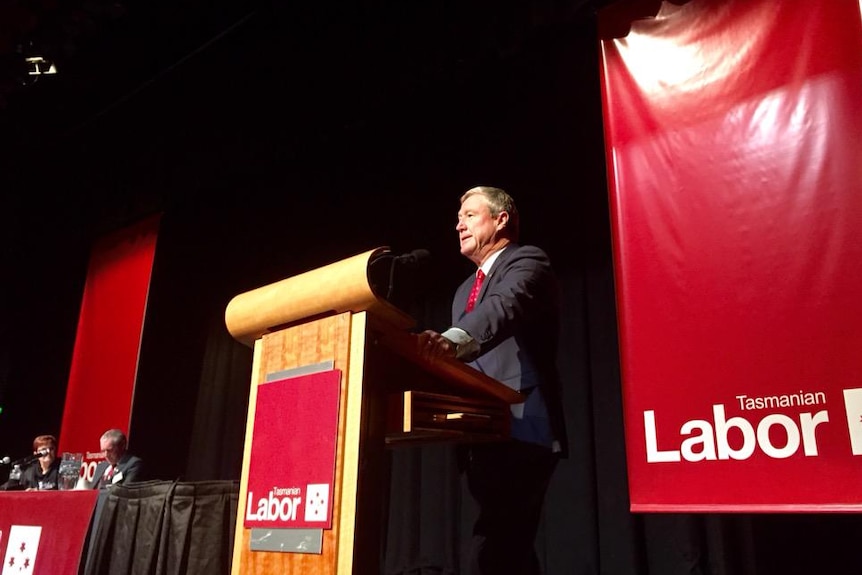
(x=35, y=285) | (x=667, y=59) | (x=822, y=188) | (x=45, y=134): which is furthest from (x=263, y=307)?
(x=35, y=285)

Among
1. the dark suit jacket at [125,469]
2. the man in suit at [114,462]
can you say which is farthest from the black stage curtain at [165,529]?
the man in suit at [114,462]

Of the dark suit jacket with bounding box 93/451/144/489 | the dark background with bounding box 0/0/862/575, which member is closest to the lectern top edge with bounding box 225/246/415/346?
the dark background with bounding box 0/0/862/575

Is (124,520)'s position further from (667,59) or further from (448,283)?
(667,59)

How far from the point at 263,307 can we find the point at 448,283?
8.57ft

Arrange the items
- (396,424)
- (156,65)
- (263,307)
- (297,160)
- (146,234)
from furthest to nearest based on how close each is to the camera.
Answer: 1. (146,234)
2. (156,65)
3. (297,160)
4. (263,307)
5. (396,424)

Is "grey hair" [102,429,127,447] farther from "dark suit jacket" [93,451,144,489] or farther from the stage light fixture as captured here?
the stage light fixture

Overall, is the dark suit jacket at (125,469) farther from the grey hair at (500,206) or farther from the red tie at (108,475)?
the grey hair at (500,206)

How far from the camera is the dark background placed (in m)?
2.96

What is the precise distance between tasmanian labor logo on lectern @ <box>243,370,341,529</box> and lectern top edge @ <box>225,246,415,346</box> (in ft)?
0.38

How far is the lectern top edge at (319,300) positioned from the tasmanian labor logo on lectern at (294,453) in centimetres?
12

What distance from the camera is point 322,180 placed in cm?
454

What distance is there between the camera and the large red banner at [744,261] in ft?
5.81

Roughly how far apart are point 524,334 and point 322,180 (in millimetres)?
3205

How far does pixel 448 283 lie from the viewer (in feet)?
12.7
